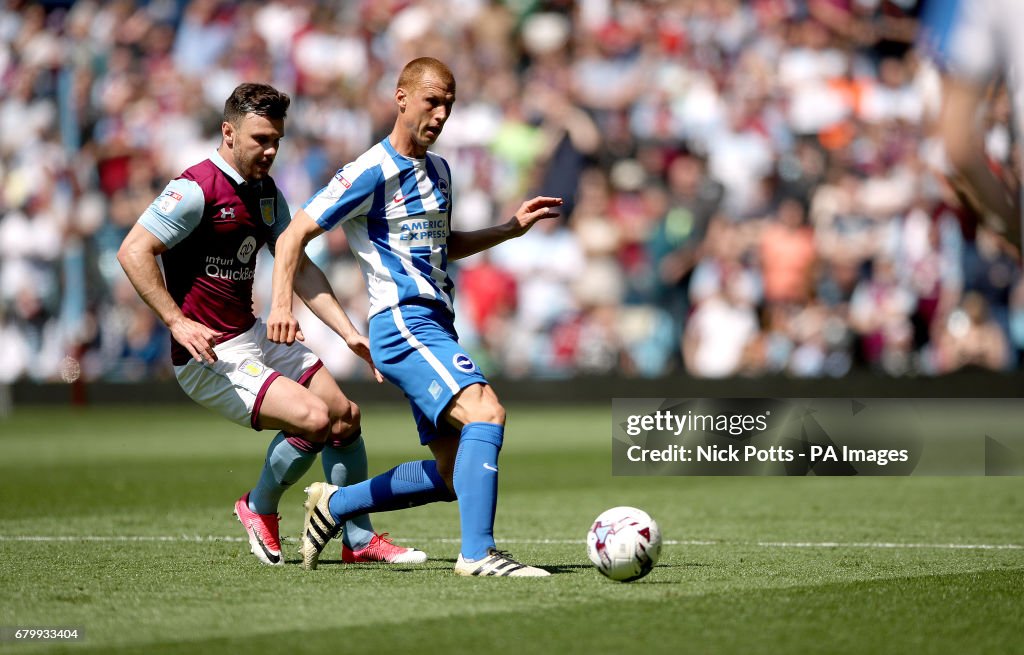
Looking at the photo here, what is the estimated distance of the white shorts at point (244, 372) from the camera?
7680 millimetres

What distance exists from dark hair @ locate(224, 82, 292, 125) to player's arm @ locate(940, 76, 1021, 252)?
A: 3.74m

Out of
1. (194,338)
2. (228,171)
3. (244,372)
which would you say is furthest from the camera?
(228,171)

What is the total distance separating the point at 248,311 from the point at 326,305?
0.59 metres

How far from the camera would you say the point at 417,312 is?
721cm

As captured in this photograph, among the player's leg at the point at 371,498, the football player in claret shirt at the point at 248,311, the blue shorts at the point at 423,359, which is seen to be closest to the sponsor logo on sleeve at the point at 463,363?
the blue shorts at the point at 423,359

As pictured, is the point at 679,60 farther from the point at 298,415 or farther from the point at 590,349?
the point at 298,415

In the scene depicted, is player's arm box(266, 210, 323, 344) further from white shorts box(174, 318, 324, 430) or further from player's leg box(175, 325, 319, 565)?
white shorts box(174, 318, 324, 430)

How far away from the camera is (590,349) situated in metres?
19.5

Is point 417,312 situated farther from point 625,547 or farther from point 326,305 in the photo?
point 625,547

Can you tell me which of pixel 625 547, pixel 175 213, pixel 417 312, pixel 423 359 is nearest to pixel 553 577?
pixel 625 547

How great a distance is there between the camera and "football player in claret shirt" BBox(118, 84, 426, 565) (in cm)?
757

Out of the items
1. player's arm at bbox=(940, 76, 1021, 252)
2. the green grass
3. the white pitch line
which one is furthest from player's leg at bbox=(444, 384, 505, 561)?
player's arm at bbox=(940, 76, 1021, 252)

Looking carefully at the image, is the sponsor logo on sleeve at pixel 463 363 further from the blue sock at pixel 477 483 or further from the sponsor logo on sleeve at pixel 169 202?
the sponsor logo on sleeve at pixel 169 202

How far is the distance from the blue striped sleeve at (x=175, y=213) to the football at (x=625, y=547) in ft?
8.53
